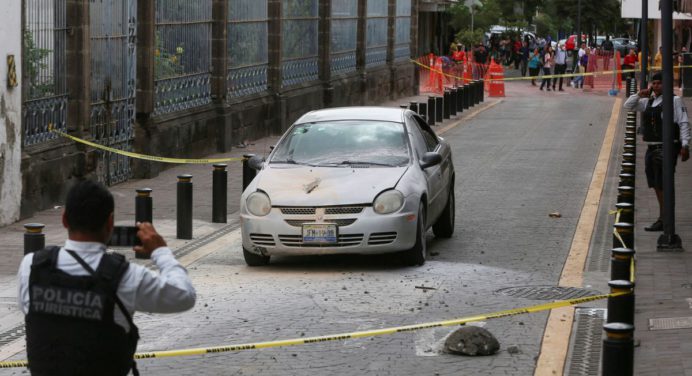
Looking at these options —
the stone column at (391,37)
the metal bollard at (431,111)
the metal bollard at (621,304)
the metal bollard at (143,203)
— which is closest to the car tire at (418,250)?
the metal bollard at (143,203)

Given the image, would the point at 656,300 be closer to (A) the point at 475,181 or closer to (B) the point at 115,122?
(A) the point at 475,181

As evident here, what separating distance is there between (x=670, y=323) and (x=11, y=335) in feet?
15.7

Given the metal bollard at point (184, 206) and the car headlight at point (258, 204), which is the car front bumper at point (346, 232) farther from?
the metal bollard at point (184, 206)

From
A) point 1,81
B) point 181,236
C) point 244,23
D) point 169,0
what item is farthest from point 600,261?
point 244,23

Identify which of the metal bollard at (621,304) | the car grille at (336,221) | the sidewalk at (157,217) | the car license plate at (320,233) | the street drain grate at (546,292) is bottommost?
the sidewalk at (157,217)

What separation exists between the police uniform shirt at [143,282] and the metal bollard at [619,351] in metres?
2.11

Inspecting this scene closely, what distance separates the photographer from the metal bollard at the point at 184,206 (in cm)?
1507

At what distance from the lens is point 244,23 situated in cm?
2848

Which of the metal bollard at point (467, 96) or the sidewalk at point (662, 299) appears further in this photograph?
the metal bollard at point (467, 96)

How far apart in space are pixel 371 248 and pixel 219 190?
4.10 m

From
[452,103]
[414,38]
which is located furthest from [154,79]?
[414,38]

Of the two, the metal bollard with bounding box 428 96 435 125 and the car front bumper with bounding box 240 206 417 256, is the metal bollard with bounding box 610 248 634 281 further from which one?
the metal bollard with bounding box 428 96 435 125

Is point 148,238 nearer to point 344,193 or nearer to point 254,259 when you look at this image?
point 344,193

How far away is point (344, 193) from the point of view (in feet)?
42.8
